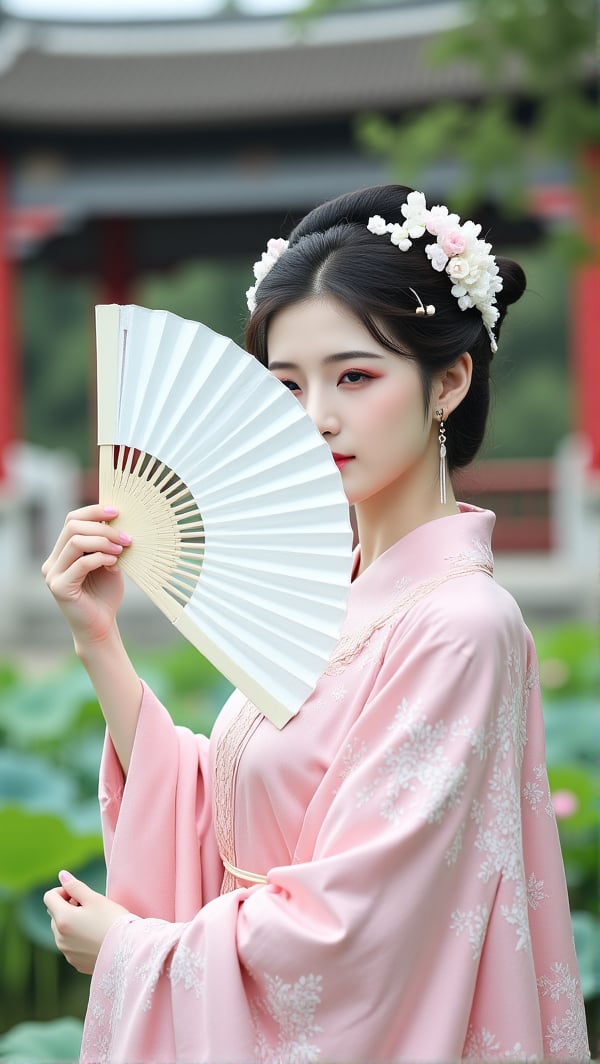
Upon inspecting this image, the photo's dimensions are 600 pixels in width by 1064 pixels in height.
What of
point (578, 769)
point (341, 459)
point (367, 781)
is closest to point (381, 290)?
point (341, 459)

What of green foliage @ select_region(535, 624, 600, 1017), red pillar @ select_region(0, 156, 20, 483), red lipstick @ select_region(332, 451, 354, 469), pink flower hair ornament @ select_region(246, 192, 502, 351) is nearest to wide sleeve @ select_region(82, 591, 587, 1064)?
red lipstick @ select_region(332, 451, 354, 469)

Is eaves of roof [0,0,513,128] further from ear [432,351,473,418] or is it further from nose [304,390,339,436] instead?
nose [304,390,339,436]

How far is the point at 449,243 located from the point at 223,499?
1.49 feet

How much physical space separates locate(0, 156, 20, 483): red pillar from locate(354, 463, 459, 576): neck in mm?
9713

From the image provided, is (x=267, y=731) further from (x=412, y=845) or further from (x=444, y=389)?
(x=444, y=389)

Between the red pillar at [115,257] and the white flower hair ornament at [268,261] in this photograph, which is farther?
the red pillar at [115,257]

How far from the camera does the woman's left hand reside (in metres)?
1.48

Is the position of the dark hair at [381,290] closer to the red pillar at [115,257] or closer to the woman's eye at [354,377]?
the woman's eye at [354,377]

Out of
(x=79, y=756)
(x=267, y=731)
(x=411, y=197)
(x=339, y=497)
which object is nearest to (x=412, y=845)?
(x=267, y=731)

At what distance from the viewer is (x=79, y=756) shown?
4.34 m

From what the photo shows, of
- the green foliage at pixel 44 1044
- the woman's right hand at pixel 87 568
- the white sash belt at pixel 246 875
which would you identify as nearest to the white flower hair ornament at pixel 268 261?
the woman's right hand at pixel 87 568

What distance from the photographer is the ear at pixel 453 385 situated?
159 centimetres

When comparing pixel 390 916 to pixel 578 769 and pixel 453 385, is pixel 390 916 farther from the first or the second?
pixel 578 769

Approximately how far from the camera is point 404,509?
163cm
